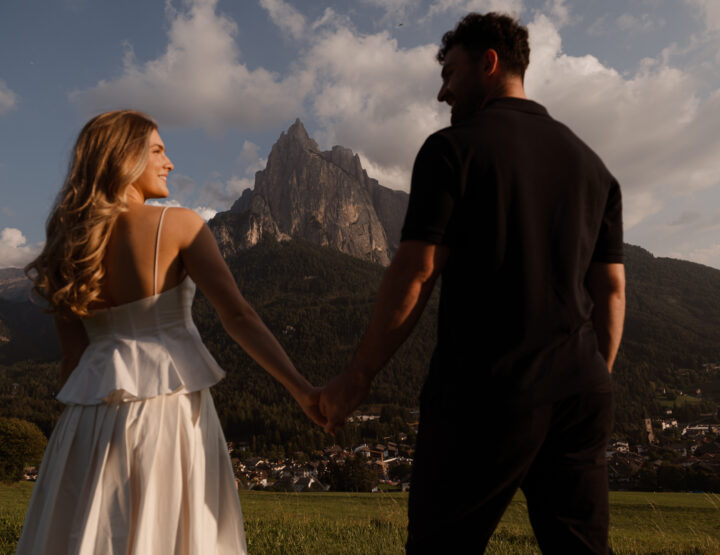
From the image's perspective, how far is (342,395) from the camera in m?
2.09

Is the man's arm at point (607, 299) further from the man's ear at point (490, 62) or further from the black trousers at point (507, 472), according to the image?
the man's ear at point (490, 62)

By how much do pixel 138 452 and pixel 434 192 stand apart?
140 cm

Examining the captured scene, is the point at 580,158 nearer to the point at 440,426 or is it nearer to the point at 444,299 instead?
the point at 444,299

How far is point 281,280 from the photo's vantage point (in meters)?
117

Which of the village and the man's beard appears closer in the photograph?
the man's beard

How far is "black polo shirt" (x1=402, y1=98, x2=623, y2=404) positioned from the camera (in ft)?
4.94

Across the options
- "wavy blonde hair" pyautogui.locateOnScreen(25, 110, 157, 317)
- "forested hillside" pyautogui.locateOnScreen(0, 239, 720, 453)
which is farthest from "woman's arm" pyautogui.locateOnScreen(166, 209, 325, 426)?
"forested hillside" pyautogui.locateOnScreen(0, 239, 720, 453)

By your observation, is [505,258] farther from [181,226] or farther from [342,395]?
[181,226]

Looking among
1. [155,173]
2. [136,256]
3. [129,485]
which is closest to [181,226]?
[136,256]

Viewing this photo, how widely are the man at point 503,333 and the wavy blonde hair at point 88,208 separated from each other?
3.44 ft

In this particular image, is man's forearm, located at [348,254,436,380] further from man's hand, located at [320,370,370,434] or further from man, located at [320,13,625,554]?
man's hand, located at [320,370,370,434]

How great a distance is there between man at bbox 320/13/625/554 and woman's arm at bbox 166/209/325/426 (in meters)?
0.54

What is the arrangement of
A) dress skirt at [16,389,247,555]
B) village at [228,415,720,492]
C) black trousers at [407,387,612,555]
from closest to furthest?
black trousers at [407,387,612,555] < dress skirt at [16,389,247,555] < village at [228,415,720,492]

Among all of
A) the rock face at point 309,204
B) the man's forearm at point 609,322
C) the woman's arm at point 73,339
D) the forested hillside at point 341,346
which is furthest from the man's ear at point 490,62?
the rock face at point 309,204
